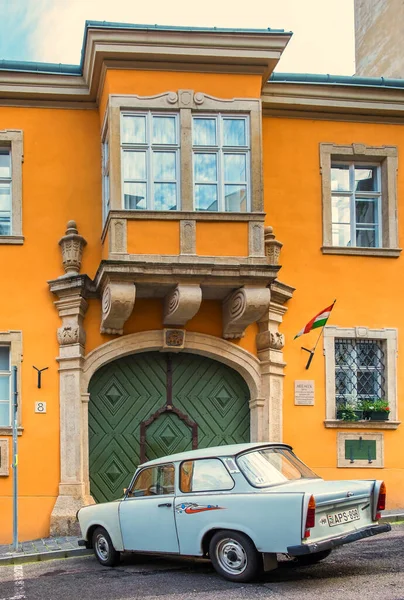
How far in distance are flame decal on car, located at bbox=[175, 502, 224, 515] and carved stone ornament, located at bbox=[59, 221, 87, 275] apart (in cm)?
563

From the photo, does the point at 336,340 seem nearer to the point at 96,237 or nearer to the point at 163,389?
the point at 163,389

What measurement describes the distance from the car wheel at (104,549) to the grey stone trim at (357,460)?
17.3 feet

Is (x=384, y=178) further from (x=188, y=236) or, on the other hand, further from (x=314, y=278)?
(x=188, y=236)

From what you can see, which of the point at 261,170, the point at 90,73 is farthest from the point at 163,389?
the point at 90,73

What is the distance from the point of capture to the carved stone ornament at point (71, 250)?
47.1 feet

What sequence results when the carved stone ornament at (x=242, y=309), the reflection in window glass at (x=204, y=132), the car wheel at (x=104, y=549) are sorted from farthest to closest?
the reflection in window glass at (x=204, y=132) < the carved stone ornament at (x=242, y=309) < the car wheel at (x=104, y=549)

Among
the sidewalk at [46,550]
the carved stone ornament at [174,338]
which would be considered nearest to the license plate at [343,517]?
the sidewalk at [46,550]

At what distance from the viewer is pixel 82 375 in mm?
14188

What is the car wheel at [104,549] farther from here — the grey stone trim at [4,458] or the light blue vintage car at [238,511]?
the grey stone trim at [4,458]

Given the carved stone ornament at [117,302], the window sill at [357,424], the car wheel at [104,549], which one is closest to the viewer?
the car wheel at [104,549]

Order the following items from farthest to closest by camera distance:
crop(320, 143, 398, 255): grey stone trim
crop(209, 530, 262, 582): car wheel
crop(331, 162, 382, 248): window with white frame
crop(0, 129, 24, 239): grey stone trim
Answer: crop(331, 162, 382, 248): window with white frame
crop(320, 143, 398, 255): grey stone trim
crop(0, 129, 24, 239): grey stone trim
crop(209, 530, 262, 582): car wheel

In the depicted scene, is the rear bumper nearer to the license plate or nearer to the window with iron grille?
the license plate

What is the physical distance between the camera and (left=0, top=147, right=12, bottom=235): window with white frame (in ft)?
48.6

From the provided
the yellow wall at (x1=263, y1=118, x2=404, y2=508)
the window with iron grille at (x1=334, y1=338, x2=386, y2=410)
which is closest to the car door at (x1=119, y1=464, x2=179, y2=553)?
the yellow wall at (x1=263, y1=118, x2=404, y2=508)
